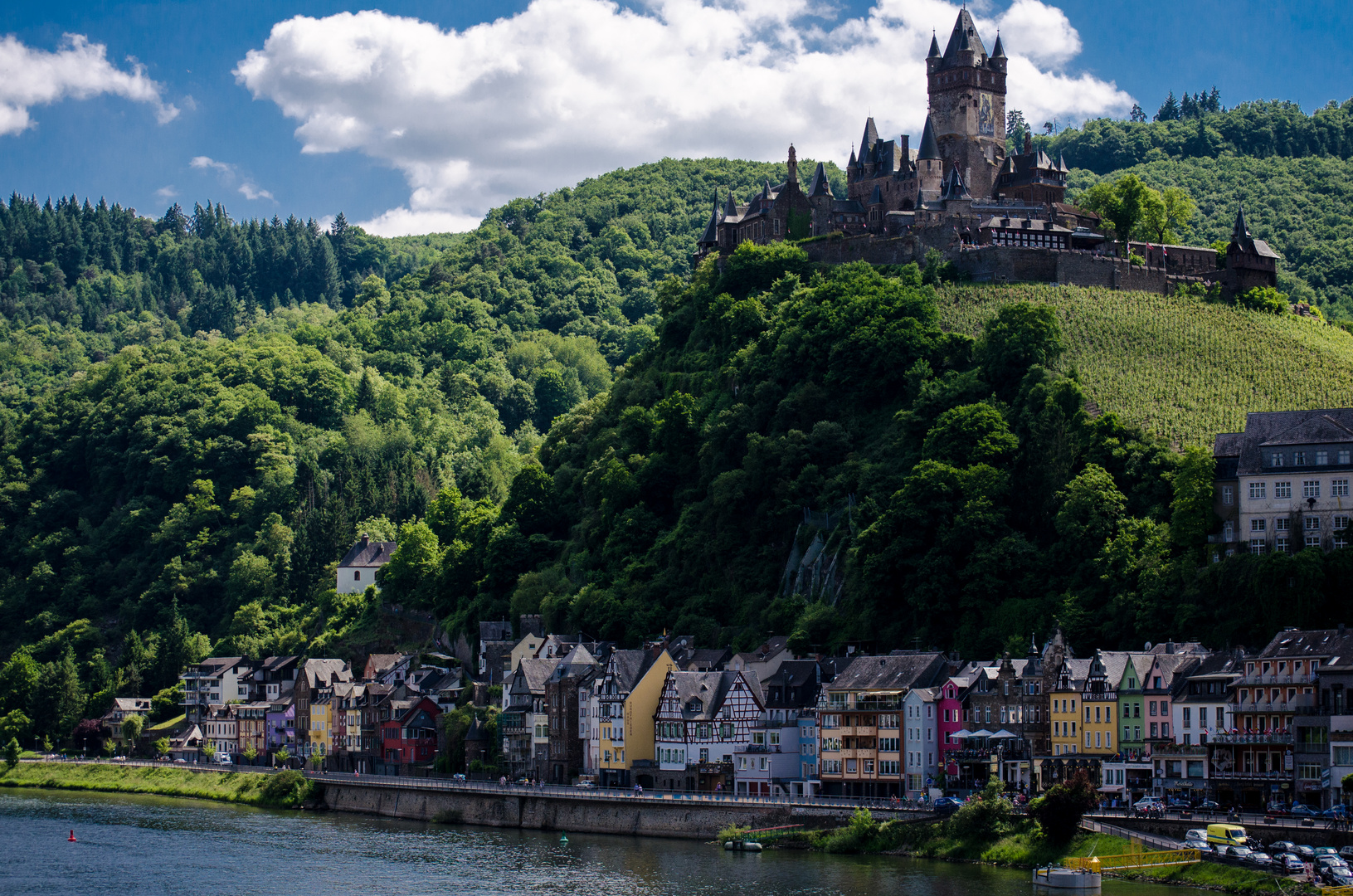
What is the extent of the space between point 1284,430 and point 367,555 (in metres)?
86.5

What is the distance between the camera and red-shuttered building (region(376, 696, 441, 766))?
112 meters

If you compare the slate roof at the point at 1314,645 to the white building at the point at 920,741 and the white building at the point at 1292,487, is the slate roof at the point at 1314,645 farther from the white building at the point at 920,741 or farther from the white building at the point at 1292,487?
the white building at the point at 920,741

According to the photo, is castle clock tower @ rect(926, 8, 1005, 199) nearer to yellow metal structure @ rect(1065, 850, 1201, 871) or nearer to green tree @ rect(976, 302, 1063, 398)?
green tree @ rect(976, 302, 1063, 398)

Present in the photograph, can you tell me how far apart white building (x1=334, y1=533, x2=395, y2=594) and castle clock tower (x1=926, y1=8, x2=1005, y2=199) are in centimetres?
5813

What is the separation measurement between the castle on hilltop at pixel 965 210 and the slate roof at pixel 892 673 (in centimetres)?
4464

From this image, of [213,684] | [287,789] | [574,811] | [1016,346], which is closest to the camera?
[574,811]

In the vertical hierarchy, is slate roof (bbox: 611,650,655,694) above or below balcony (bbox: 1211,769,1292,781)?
above

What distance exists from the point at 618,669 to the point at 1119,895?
3842 cm

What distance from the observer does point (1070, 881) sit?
6281 centimetres

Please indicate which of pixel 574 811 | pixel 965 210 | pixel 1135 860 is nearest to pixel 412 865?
pixel 574 811

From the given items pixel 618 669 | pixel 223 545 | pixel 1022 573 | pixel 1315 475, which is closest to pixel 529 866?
pixel 618 669

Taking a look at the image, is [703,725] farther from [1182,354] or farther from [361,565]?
[361,565]

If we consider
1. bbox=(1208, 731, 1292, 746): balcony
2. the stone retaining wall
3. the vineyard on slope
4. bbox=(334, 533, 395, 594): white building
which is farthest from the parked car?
bbox=(334, 533, 395, 594): white building

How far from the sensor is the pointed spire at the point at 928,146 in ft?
432
